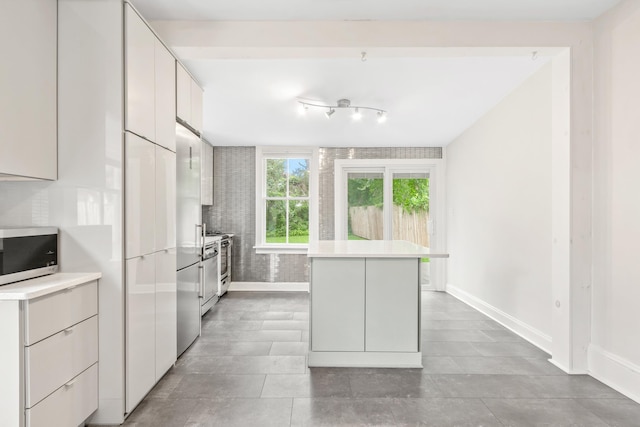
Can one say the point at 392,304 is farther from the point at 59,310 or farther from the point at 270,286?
the point at 270,286

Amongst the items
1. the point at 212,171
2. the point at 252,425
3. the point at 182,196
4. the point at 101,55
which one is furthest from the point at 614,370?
the point at 212,171

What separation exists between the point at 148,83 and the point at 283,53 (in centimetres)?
102

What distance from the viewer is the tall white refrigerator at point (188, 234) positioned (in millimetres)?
2854

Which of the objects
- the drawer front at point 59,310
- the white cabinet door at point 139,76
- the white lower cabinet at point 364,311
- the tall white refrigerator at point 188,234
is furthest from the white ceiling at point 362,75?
the drawer front at point 59,310

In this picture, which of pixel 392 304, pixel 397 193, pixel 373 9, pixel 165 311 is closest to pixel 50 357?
pixel 165 311

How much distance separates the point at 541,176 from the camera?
3145 mm

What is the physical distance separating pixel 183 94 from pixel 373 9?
5.40 feet

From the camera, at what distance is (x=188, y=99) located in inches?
119

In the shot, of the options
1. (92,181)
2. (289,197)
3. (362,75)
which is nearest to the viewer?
(92,181)

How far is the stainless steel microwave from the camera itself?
169 centimetres

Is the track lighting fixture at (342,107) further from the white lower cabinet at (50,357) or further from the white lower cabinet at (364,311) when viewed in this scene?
the white lower cabinet at (50,357)

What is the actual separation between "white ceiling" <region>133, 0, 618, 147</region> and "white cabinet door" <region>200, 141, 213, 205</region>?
0.29m

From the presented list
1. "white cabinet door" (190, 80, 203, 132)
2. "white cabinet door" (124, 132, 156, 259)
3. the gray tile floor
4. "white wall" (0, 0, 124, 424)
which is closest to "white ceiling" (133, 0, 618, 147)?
"white cabinet door" (190, 80, 203, 132)

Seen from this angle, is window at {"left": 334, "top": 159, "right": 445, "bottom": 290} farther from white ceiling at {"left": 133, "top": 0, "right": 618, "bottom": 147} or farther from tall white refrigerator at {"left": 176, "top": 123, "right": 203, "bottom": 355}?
tall white refrigerator at {"left": 176, "top": 123, "right": 203, "bottom": 355}
